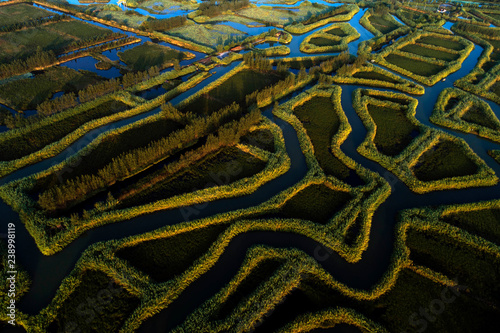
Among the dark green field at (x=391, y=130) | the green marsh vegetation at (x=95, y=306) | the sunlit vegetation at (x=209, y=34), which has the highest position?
the sunlit vegetation at (x=209, y=34)

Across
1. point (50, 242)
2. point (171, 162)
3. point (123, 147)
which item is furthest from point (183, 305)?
point (123, 147)

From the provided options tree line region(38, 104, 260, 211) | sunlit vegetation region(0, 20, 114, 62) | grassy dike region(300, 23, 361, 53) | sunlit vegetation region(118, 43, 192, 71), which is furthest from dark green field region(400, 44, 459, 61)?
sunlit vegetation region(0, 20, 114, 62)

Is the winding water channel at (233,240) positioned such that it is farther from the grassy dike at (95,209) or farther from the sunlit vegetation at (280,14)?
the sunlit vegetation at (280,14)

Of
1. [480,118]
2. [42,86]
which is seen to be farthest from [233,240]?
[480,118]

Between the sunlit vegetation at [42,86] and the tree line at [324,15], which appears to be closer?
the sunlit vegetation at [42,86]

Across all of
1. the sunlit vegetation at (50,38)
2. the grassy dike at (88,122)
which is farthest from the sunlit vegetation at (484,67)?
the sunlit vegetation at (50,38)

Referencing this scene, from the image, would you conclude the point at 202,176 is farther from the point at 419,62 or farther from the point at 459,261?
the point at 419,62

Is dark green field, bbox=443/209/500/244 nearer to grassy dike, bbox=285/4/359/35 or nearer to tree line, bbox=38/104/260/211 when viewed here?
tree line, bbox=38/104/260/211
